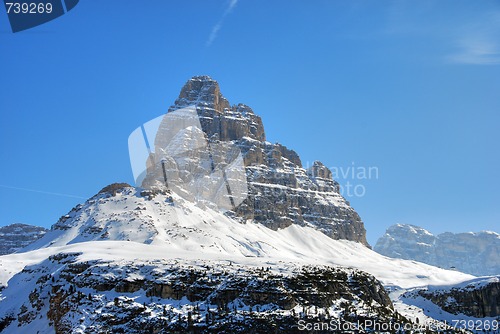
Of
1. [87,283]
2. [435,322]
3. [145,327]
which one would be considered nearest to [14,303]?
[87,283]

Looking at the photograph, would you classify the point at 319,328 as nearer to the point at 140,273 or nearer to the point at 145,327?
the point at 145,327

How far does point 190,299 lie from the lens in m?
112

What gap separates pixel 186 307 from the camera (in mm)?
109062

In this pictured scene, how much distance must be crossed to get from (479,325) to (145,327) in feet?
331

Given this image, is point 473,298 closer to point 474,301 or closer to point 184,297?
point 474,301

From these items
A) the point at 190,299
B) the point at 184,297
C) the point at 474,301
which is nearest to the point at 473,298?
the point at 474,301

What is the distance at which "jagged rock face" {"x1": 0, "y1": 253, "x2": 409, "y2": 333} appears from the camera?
10394 cm

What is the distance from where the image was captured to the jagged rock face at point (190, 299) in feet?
341

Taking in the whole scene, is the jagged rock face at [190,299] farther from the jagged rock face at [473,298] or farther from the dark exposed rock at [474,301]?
the jagged rock face at [473,298]

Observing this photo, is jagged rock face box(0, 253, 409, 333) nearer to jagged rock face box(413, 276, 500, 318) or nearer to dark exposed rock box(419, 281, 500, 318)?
dark exposed rock box(419, 281, 500, 318)

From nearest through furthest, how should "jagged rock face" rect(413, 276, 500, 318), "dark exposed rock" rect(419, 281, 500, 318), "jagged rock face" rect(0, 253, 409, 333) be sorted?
"jagged rock face" rect(0, 253, 409, 333)
"dark exposed rock" rect(419, 281, 500, 318)
"jagged rock face" rect(413, 276, 500, 318)

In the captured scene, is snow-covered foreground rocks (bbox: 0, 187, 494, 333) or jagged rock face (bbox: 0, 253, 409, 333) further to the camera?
snow-covered foreground rocks (bbox: 0, 187, 494, 333)

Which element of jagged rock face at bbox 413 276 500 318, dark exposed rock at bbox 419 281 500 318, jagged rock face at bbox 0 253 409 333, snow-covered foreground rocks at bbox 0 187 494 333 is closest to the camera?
jagged rock face at bbox 0 253 409 333

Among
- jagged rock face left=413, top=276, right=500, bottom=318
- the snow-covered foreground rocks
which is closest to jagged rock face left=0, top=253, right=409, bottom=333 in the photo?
the snow-covered foreground rocks
